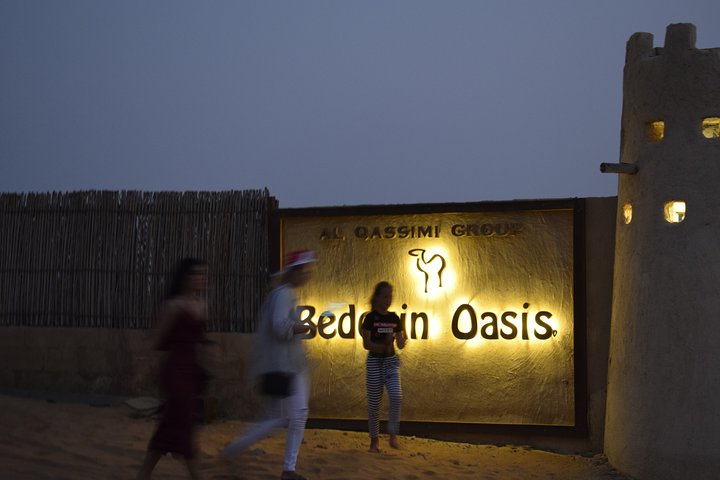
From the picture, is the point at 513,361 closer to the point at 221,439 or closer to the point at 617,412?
the point at 617,412

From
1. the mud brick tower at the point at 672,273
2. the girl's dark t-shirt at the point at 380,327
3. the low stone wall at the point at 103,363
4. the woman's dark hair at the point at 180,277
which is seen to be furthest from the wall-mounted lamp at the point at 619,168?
the low stone wall at the point at 103,363

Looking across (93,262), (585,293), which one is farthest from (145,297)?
(585,293)

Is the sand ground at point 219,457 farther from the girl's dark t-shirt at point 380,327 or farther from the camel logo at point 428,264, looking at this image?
the camel logo at point 428,264

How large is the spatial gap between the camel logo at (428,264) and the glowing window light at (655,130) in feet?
8.90

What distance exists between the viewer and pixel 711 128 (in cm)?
878

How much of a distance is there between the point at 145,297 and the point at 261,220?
1.75 m

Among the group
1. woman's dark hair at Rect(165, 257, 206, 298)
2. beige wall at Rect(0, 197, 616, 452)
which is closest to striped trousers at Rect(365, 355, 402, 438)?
beige wall at Rect(0, 197, 616, 452)

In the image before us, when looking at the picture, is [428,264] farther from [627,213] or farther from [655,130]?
[655,130]

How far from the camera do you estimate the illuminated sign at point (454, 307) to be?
10141 mm

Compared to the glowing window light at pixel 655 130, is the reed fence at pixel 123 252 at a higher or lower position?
lower

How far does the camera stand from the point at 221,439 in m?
9.68

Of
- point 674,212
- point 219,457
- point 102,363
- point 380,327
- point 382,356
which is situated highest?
point 674,212

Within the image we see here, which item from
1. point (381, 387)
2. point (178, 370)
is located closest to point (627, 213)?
point (381, 387)

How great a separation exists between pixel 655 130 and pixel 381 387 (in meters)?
3.72
